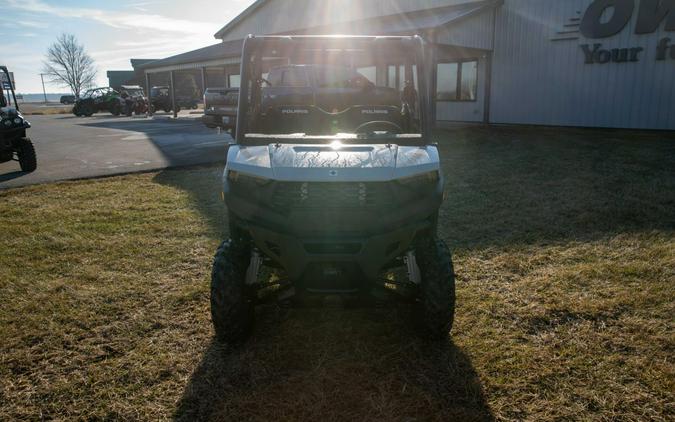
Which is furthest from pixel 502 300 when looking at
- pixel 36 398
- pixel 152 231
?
pixel 152 231

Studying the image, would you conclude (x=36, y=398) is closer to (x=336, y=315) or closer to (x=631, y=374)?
(x=336, y=315)

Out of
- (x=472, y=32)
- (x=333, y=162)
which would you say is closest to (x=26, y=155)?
(x=333, y=162)

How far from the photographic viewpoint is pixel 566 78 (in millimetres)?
16109

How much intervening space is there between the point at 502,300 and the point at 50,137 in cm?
1822

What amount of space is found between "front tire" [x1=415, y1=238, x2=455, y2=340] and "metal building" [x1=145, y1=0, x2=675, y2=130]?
11472mm

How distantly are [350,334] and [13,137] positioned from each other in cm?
945

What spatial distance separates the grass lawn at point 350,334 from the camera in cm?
270

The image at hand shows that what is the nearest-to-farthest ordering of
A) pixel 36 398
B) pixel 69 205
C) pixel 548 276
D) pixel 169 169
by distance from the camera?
pixel 36 398, pixel 548 276, pixel 69 205, pixel 169 169

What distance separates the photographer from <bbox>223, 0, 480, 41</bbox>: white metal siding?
2253 cm

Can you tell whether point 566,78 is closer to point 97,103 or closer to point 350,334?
point 350,334

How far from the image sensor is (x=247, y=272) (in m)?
3.21

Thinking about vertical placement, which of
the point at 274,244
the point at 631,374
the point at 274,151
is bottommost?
the point at 631,374

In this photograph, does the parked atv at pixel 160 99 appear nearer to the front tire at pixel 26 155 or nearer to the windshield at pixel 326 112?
the front tire at pixel 26 155

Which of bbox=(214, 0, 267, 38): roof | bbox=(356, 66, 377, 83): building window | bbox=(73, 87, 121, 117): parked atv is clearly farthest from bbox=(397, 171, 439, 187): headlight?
bbox=(73, 87, 121, 117): parked atv
